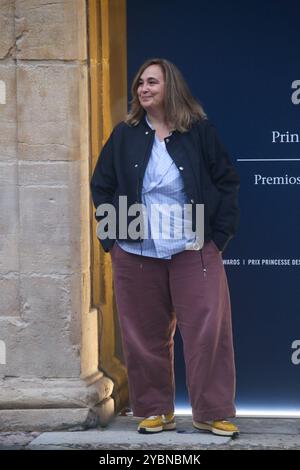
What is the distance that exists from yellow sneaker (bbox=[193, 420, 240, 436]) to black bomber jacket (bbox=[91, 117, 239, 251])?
93cm

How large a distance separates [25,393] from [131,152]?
143cm

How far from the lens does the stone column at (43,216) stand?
7.39m

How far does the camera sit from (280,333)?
7.83 meters

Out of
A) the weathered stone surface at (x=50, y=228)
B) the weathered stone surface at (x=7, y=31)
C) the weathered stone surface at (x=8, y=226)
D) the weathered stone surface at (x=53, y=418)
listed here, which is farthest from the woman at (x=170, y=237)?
the weathered stone surface at (x=7, y=31)

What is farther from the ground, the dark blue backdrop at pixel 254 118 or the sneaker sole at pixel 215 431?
the dark blue backdrop at pixel 254 118

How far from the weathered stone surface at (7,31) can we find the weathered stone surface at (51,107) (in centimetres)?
11

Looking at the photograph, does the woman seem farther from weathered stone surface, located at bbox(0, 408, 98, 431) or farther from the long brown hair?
weathered stone surface, located at bbox(0, 408, 98, 431)

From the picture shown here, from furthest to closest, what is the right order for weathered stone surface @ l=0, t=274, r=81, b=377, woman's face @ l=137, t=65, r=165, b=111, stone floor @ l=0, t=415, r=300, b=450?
weathered stone surface @ l=0, t=274, r=81, b=377 → woman's face @ l=137, t=65, r=165, b=111 → stone floor @ l=0, t=415, r=300, b=450

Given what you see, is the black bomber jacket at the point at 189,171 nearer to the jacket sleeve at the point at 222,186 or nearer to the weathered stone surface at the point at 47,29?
the jacket sleeve at the point at 222,186

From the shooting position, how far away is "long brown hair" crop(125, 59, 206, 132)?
7203 mm

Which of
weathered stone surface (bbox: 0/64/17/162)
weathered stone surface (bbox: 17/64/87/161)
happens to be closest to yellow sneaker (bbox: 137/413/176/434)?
weathered stone surface (bbox: 17/64/87/161)
